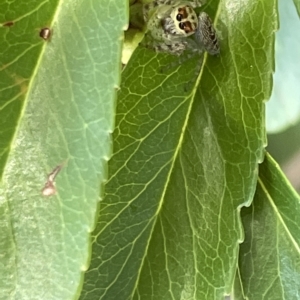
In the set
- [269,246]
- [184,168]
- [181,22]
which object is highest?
[181,22]

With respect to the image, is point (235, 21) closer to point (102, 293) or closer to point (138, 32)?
point (138, 32)

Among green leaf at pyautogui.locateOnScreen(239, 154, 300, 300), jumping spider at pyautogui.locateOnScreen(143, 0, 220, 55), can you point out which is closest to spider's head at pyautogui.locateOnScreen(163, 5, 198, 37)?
jumping spider at pyautogui.locateOnScreen(143, 0, 220, 55)

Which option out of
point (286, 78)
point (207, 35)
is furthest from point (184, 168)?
point (286, 78)

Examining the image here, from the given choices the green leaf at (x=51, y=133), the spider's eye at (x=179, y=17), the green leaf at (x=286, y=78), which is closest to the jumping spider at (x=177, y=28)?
the spider's eye at (x=179, y=17)

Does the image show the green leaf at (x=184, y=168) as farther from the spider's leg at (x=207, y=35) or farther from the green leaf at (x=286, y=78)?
the green leaf at (x=286, y=78)

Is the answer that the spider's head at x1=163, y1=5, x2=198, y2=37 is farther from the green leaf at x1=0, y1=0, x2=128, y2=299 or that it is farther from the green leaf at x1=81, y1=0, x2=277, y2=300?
the green leaf at x1=0, y1=0, x2=128, y2=299

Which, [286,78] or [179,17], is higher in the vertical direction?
[179,17]

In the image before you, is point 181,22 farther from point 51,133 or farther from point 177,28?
point 51,133
